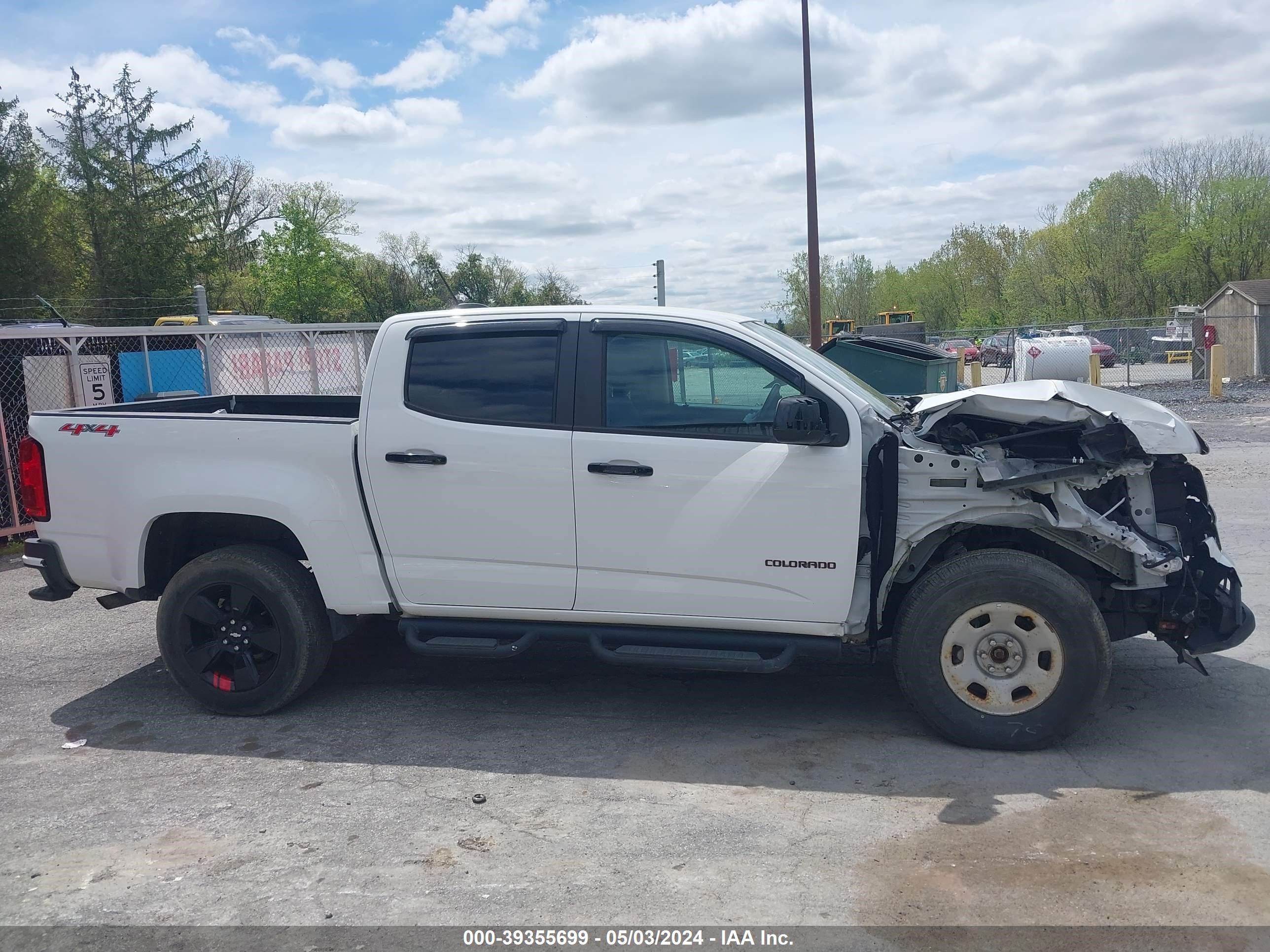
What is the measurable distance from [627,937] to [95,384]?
994 centimetres

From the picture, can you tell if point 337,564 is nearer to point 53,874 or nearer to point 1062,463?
point 53,874

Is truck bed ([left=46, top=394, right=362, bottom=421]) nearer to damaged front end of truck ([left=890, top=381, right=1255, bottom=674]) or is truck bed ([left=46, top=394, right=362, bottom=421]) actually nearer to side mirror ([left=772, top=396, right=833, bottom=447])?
side mirror ([left=772, top=396, right=833, bottom=447])

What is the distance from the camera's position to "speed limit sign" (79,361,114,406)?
36.0 feet

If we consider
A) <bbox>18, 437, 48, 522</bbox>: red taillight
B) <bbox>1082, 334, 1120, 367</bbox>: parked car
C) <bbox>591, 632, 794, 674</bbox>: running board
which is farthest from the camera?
<bbox>1082, 334, 1120, 367</bbox>: parked car

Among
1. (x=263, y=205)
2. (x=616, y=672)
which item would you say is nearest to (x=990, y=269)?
(x=263, y=205)

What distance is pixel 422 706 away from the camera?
550 centimetres

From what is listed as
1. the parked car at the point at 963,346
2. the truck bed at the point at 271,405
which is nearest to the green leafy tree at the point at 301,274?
the parked car at the point at 963,346

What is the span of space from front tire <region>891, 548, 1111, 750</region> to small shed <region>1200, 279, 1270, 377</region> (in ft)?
79.1

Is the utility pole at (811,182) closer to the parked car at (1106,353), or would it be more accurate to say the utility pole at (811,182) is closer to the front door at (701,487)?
the front door at (701,487)

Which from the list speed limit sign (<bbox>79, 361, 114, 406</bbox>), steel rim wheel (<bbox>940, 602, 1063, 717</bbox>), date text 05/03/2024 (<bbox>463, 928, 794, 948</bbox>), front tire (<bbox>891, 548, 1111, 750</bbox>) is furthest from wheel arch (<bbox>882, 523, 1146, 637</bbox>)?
speed limit sign (<bbox>79, 361, 114, 406</bbox>)

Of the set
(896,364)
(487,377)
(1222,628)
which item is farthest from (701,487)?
(896,364)

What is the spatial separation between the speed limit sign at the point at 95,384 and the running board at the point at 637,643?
7.48m

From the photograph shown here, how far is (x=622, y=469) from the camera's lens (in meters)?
4.77

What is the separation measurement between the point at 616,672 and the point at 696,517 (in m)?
1.55
